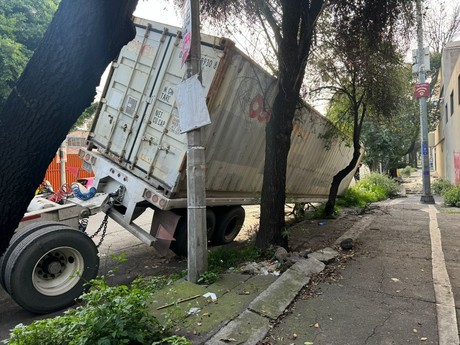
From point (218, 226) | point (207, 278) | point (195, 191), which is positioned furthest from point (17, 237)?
point (218, 226)

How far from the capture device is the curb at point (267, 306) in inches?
130

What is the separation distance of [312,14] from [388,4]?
180cm

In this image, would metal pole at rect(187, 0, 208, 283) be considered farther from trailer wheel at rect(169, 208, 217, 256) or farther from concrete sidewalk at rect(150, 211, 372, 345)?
trailer wheel at rect(169, 208, 217, 256)

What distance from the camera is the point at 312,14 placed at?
6.08 metres

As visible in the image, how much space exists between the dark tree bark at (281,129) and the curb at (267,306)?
0.74m

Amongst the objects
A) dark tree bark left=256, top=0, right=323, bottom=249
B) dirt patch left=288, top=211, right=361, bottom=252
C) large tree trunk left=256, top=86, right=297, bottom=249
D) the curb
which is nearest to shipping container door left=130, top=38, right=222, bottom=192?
dark tree bark left=256, top=0, right=323, bottom=249

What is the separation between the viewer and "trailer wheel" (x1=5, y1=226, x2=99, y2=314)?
429 cm

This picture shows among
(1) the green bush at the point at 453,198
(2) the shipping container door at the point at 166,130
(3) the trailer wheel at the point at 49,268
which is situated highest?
(1) the green bush at the point at 453,198

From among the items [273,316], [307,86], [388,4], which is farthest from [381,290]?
[307,86]

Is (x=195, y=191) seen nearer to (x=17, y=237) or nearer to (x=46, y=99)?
(x=17, y=237)

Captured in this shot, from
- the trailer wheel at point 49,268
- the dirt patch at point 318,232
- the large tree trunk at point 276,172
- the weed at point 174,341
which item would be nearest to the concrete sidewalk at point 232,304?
the weed at point 174,341

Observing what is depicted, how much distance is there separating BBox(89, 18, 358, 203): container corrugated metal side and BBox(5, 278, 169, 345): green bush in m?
2.99

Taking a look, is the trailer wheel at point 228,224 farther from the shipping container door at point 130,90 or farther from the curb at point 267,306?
the curb at point 267,306

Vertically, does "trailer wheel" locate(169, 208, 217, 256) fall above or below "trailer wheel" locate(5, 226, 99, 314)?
above
